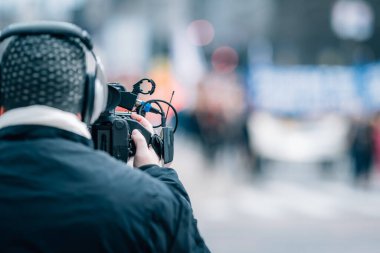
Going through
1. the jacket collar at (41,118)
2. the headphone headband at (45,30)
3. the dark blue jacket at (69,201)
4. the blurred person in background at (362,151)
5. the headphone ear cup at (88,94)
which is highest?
the headphone headband at (45,30)

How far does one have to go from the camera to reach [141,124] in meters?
2.53

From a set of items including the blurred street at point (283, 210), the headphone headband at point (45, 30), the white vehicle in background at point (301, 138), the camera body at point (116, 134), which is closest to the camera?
the headphone headband at point (45, 30)

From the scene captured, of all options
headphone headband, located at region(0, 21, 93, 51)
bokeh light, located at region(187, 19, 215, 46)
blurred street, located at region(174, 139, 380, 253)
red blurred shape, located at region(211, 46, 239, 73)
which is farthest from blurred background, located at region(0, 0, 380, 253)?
bokeh light, located at region(187, 19, 215, 46)

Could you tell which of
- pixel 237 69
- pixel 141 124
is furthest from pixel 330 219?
pixel 237 69

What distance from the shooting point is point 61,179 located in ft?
6.79

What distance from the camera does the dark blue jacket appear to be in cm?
204

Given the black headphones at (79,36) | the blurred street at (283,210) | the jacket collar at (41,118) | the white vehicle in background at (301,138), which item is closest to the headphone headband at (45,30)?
the black headphones at (79,36)

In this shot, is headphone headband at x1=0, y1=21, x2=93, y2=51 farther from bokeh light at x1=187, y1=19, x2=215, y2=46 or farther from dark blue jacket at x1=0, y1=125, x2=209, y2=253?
bokeh light at x1=187, y1=19, x2=215, y2=46

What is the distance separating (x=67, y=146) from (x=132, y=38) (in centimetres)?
4368

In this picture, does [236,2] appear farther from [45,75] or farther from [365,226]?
[45,75]

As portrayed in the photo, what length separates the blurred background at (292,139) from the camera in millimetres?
12625

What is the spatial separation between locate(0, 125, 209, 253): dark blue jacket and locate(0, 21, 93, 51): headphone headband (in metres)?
0.23

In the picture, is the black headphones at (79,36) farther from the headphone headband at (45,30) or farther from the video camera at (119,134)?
the video camera at (119,134)

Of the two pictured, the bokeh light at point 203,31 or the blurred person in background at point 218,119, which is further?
the bokeh light at point 203,31
